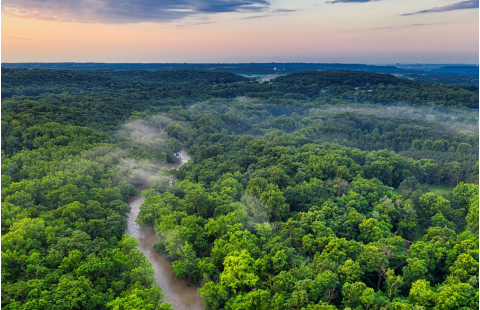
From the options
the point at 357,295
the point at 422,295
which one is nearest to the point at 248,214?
the point at 357,295

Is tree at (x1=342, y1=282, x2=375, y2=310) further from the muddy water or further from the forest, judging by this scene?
the muddy water

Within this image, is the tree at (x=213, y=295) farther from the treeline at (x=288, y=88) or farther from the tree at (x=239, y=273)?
the treeline at (x=288, y=88)

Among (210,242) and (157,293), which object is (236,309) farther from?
(210,242)

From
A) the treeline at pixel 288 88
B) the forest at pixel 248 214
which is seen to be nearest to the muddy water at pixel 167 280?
the forest at pixel 248 214

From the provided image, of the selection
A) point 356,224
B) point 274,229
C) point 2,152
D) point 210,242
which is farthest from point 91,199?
point 356,224

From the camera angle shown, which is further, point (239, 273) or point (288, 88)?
point (288, 88)

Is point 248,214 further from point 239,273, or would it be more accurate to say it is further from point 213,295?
point 213,295

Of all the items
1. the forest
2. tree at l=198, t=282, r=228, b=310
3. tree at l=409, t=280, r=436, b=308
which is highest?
the forest

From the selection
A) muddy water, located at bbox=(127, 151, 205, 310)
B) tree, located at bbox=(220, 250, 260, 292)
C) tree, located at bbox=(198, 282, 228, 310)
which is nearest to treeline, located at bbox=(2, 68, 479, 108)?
muddy water, located at bbox=(127, 151, 205, 310)

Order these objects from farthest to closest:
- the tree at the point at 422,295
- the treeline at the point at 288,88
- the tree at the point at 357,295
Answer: the treeline at the point at 288,88, the tree at the point at 422,295, the tree at the point at 357,295
